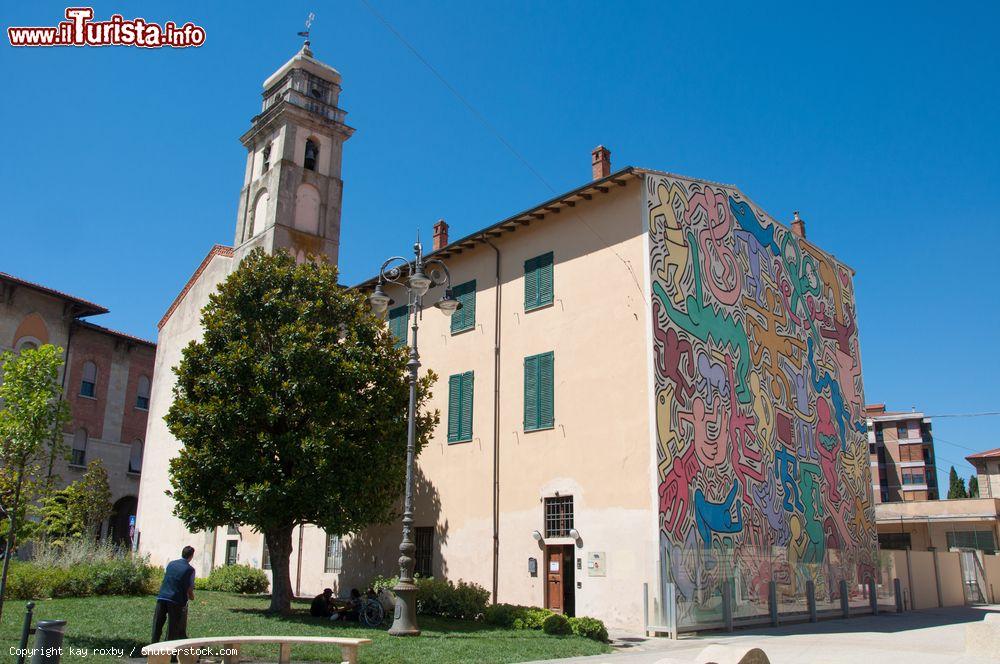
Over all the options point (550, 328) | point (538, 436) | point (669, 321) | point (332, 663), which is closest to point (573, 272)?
point (550, 328)

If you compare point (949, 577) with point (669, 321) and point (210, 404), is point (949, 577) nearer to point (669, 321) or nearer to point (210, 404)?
point (669, 321)

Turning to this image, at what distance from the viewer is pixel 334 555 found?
1015 inches

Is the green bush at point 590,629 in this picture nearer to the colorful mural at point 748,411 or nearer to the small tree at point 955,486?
the colorful mural at point 748,411

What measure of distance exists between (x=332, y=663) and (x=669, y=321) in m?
11.4

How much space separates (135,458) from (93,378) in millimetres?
5035

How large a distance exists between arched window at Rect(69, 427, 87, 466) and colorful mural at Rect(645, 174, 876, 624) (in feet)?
110

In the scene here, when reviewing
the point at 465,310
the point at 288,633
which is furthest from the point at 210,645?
the point at 465,310

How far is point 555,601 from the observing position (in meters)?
19.2

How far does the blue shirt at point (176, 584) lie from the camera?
10.9 m

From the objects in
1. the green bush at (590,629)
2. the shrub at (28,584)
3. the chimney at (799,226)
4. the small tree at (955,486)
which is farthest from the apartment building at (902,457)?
the shrub at (28,584)

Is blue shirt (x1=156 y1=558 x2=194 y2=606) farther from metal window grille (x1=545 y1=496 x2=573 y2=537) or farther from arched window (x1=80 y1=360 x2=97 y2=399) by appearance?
Answer: arched window (x1=80 y1=360 x2=97 y2=399)

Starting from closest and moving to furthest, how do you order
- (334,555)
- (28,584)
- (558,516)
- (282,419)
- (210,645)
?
1. (210,645)
2. (28,584)
3. (282,419)
4. (558,516)
5. (334,555)

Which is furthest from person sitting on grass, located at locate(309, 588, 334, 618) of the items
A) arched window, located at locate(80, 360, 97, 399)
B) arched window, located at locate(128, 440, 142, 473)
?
arched window, located at locate(128, 440, 142, 473)

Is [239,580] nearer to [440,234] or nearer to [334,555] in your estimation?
[334,555]
